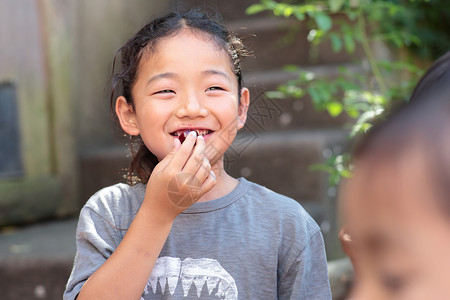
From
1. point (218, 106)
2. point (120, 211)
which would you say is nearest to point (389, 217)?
point (218, 106)

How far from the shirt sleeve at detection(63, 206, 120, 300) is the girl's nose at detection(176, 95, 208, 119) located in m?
0.33

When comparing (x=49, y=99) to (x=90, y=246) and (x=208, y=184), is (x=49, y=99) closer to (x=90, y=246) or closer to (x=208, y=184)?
(x=90, y=246)

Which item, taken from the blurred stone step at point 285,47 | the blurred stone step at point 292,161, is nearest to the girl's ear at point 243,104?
the blurred stone step at point 292,161

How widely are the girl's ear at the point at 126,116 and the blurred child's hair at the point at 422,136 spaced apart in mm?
1129

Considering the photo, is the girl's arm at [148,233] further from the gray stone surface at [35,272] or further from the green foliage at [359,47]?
the gray stone surface at [35,272]

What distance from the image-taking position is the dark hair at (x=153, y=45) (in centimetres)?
150

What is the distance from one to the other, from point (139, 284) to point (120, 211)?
0.25 metres

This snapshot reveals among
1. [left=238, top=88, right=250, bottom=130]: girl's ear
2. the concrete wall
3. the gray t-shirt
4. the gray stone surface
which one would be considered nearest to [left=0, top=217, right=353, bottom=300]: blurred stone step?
the gray stone surface

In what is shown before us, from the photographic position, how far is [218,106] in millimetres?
1404

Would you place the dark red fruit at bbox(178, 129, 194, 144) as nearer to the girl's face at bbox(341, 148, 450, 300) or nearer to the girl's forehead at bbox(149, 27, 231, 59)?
the girl's forehead at bbox(149, 27, 231, 59)

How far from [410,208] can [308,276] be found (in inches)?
40.1

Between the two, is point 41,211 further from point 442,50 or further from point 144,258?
point 442,50

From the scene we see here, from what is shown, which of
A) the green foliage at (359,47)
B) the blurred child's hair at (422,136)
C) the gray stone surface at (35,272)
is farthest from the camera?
the gray stone surface at (35,272)

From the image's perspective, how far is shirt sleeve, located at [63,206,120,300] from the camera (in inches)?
52.7
